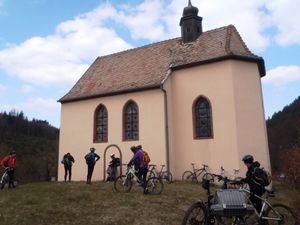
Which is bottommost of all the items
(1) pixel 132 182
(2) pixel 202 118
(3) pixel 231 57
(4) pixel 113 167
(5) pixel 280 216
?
(5) pixel 280 216

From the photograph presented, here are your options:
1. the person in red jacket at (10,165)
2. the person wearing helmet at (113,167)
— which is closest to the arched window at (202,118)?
the person wearing helmet at (113,167)

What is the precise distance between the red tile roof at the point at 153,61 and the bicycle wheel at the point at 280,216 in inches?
456

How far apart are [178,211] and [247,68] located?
436 inches

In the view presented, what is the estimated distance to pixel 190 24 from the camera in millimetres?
21844

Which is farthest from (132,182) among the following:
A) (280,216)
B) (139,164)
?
(280,216)

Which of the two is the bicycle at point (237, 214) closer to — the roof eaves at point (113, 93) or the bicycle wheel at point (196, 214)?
the bicycle wheel at point (196, 214)

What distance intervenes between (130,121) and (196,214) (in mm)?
13309

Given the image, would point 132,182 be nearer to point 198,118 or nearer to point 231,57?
point 198,118

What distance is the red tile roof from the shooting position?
19.1 meters

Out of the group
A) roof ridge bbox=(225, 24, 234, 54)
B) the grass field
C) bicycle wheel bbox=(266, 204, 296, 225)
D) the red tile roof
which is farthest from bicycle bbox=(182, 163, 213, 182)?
bicycle wheel bbox=(266, 204, 296, 225)

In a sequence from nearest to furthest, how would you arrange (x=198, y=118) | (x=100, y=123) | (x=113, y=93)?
1. (x=198, y=118)
2. (x=113, y=93)
3. (x=100, y=123)

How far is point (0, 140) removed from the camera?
194 feet

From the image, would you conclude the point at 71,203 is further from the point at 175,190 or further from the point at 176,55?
the point at 176,55

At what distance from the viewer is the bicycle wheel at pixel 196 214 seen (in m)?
6.94
